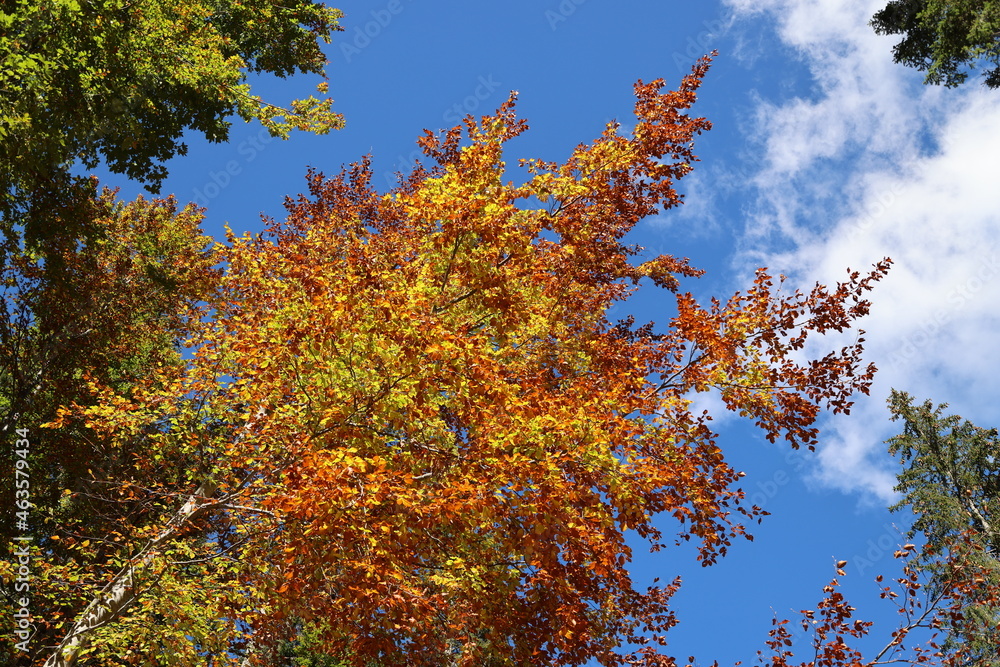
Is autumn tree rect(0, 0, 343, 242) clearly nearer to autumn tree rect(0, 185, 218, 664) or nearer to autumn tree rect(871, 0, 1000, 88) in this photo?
autumn tree rect(0, 185, 218, 664)

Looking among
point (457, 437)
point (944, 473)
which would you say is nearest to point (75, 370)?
point (457, 437)

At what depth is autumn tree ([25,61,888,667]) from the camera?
292 inches

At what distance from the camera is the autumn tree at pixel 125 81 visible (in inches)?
353

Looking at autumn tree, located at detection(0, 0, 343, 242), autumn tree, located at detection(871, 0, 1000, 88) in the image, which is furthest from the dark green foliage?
autumn tree, located at detection(0, 0, 343, 242)

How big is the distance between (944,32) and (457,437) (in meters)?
14.5

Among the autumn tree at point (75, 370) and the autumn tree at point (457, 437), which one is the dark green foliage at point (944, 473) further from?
the autumn tree at point (75, 370)

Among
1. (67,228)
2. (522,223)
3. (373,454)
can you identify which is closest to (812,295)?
(522,223)

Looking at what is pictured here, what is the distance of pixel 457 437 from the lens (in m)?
9.86

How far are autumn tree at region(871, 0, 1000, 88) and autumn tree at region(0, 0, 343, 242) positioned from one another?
44.6 ft

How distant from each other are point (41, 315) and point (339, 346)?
32.3 ft

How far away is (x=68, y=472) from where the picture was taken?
1478 cm
